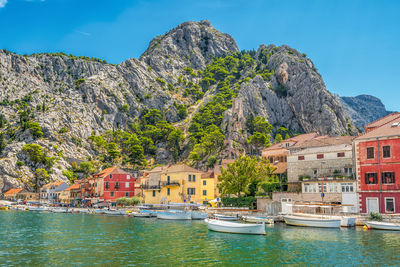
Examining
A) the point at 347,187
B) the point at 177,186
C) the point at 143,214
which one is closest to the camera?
the point at 347,187

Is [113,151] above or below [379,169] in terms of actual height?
above

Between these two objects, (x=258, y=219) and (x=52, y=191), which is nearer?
(x=258, y=219)

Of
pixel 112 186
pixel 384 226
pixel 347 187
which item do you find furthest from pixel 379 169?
pixel 112 186

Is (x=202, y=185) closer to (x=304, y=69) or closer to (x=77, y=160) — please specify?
(x=77, y=160)

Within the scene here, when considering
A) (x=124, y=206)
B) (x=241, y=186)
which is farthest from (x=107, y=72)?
(x=241, y=186)

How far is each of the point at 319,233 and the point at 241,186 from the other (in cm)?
2470

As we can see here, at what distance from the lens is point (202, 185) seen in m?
82.6

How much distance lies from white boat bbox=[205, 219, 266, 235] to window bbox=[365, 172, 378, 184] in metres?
21.1

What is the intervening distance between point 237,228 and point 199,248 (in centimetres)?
1009

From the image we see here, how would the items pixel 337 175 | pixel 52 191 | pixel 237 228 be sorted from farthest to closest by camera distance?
1. pixel 52 191
2. pixel 337 175
3. pixel 237 228

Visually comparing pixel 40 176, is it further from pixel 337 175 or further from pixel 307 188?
pixel 337 175

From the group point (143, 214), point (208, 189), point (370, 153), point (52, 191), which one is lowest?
point (143, 214)

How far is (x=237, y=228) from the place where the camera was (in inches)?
1563

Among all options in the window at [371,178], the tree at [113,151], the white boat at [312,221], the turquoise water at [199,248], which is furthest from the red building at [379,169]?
the tree at [113,151]
